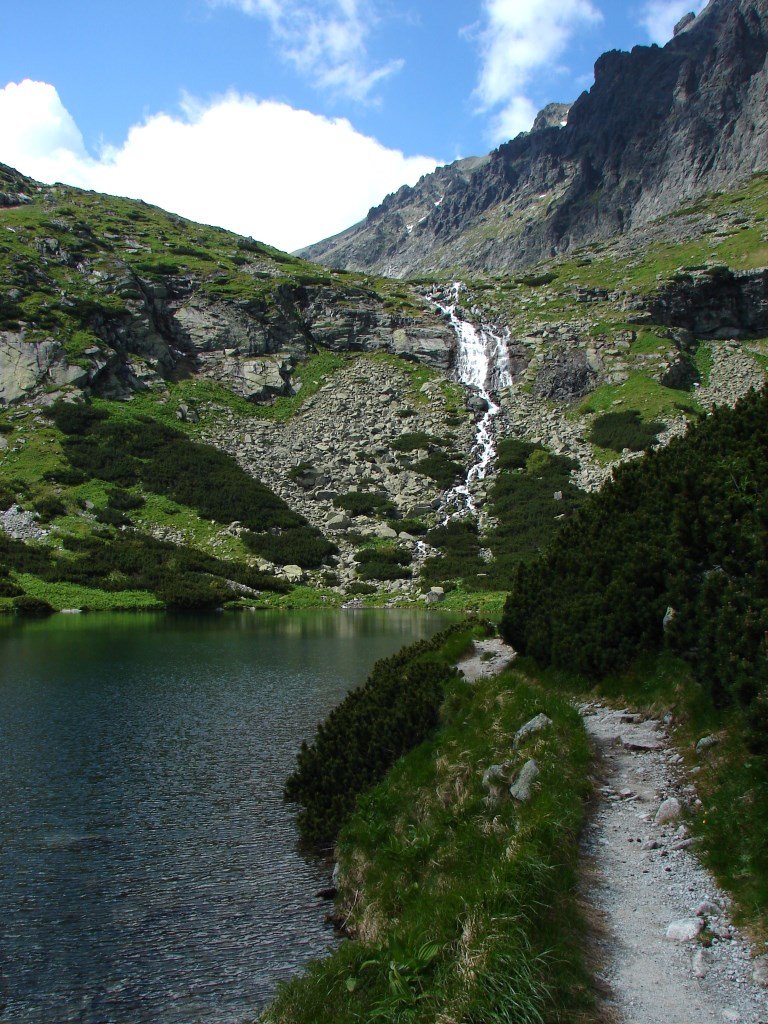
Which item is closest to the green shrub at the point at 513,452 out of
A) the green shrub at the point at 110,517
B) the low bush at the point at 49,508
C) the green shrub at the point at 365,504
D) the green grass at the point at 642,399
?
the green grass at the point at 642,399

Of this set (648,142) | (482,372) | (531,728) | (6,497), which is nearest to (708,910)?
(531,728)

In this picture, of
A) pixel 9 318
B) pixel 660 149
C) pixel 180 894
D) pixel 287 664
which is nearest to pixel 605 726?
pixel 180 894

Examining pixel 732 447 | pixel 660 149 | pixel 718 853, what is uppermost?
pixel 660 149

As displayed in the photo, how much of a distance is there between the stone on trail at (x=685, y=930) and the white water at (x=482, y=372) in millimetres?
66301

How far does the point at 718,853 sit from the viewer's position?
683cm

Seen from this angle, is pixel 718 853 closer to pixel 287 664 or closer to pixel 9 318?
pixel 287 664

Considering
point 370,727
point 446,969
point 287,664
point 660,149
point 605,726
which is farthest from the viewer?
point 660,149

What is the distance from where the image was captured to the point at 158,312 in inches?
3728

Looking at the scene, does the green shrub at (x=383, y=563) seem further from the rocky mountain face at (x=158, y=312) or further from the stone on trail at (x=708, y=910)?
the stone on trail at (x=708, y=910)

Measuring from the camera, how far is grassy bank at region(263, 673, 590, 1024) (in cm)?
537

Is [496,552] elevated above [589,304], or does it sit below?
below

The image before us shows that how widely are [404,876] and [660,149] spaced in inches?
7193

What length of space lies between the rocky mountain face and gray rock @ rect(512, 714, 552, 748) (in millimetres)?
77066

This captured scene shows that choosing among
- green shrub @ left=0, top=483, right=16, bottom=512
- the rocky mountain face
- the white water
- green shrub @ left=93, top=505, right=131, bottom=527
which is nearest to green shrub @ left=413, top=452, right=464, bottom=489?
the white water
